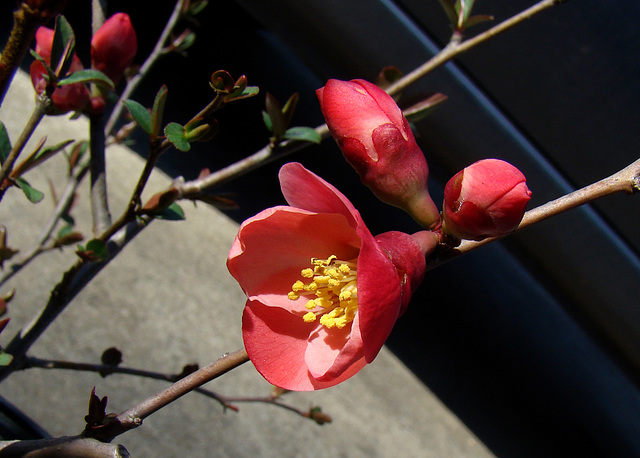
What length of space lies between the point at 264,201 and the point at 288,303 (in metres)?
1.19

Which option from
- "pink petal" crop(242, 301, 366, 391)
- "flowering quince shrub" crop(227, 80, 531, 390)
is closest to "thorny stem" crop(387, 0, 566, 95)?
"flowering quince shrub" crop(227, 80, 531, 390)

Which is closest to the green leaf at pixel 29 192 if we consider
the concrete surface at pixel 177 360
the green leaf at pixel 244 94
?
the green leaf at pixel 244 94

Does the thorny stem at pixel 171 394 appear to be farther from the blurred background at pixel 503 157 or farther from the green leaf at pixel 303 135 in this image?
the blurred background at pixel 503 157

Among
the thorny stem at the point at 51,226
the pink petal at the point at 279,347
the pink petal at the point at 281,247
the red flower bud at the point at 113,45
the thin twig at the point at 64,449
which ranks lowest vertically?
the thorny stem at the point at 51,226

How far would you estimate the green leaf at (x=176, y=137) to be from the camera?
49cm

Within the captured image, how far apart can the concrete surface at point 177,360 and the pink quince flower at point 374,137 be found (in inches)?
39.5

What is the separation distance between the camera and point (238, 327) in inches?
59.8

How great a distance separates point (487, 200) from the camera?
0.38 meters

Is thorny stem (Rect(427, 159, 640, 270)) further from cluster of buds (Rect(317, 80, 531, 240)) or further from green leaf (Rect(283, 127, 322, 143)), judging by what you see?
green leaf (Rect(283, 127, 322, 143))

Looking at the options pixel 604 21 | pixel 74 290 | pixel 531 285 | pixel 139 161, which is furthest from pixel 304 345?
pixel 139 161

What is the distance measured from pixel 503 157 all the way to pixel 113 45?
2.24 feet

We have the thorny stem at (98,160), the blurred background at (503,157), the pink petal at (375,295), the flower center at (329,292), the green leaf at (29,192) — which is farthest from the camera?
the blurred background at (503,157)

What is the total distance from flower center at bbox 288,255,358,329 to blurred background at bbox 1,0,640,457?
0.36 metres

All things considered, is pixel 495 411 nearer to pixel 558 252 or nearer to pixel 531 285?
pixel 531 285
